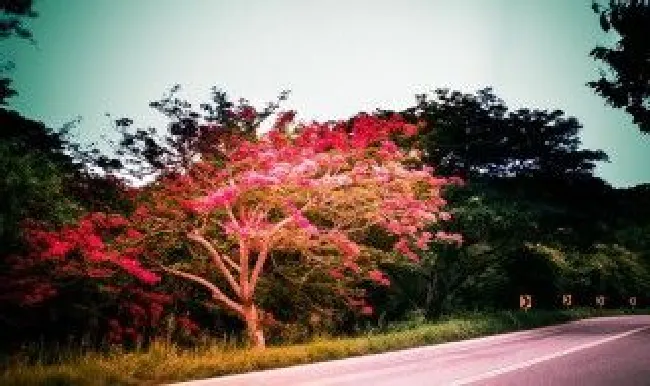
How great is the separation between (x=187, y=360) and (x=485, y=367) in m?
6.80

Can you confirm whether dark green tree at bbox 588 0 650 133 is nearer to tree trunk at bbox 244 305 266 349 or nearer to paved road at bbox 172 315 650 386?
paved road at bbox 172 315 650 386

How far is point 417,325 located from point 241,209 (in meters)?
11.4

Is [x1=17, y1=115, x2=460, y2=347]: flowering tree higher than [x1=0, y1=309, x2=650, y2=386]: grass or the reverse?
higher

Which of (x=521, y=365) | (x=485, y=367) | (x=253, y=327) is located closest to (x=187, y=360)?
(x=253, y=327)

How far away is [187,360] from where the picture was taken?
13805 millimetres

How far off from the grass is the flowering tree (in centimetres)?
156

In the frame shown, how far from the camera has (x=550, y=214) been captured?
1249 inches

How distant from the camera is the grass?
11156mm

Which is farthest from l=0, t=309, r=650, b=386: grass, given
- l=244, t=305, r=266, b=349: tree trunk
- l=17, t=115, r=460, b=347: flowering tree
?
l=17, t=115, r=460, b=347: flowering tree

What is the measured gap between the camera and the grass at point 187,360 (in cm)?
1116

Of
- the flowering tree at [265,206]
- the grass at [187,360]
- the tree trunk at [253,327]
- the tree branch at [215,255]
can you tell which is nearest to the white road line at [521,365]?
the flowering tree at [265,206]

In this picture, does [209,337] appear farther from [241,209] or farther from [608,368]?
[608,368]

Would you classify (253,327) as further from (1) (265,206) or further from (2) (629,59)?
(2) (629,59)

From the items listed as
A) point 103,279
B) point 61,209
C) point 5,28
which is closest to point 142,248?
point 103,279
